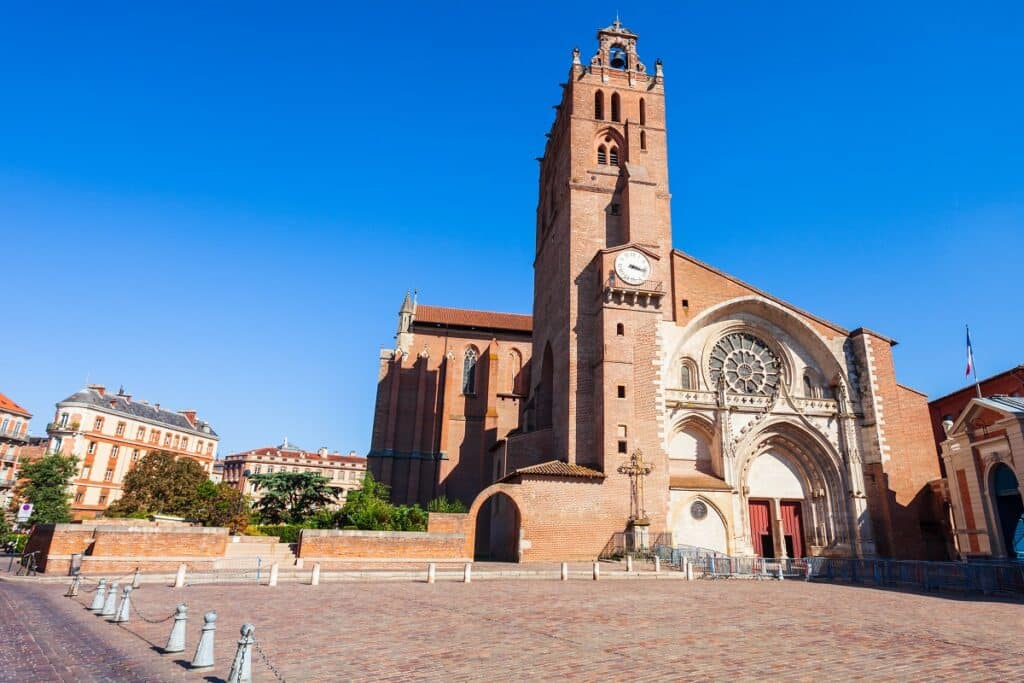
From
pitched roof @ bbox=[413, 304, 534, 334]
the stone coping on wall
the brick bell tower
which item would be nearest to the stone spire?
pitched roof @ bbox=[413, 304, 534, 334]

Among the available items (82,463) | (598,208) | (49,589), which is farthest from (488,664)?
(82,463)

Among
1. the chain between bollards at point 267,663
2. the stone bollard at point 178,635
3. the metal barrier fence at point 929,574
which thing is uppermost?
the metal barrier fence at point 929,574

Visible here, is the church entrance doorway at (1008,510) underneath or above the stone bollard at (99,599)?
above

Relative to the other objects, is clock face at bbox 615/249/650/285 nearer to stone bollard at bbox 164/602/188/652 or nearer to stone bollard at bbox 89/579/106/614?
stone bollard at bbox 89/579/106/614

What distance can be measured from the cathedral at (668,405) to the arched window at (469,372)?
34.8 feet

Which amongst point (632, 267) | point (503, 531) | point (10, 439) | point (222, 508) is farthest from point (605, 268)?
point (10, 439)

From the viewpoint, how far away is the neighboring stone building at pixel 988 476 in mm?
20769

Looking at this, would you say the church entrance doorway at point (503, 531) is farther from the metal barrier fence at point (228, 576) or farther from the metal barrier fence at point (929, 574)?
the metal barrier fence at point (929, 574)

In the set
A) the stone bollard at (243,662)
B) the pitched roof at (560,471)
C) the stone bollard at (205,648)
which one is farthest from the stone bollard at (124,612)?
the pitched roof at (560,471)

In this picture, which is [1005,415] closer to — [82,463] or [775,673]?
[775,673]

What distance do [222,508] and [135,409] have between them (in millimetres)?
37780

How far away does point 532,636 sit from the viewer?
912cm

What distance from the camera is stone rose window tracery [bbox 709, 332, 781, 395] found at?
103ft

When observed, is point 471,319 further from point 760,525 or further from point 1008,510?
point 1008,510
